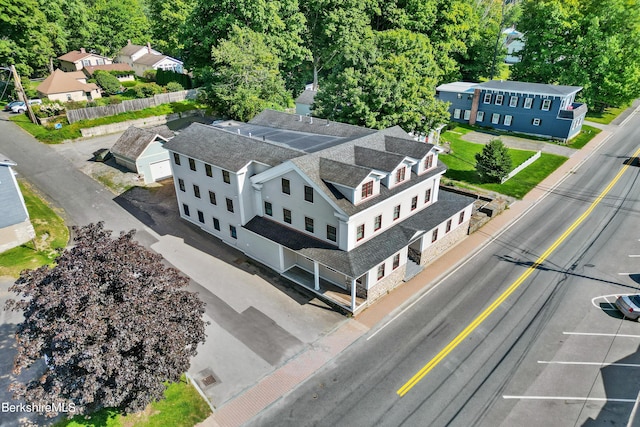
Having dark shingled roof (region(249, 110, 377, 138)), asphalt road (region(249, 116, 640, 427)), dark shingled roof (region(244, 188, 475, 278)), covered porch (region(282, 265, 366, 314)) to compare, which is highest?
dark shingled roof (region(249, 110, 377, 138))

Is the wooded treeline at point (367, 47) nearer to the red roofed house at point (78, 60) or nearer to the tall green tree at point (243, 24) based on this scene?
the tall green tree at point (243, 24)

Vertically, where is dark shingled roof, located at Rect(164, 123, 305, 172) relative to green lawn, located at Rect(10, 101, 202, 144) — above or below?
above

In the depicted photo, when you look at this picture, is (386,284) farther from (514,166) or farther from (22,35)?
(22,35)

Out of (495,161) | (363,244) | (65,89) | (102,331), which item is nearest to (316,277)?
(363,244)

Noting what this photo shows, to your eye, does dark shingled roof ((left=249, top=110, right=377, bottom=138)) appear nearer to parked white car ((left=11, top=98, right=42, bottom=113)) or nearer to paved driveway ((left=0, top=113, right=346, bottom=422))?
paved driveway ((left=0, top=113, right=346, bottom=422))

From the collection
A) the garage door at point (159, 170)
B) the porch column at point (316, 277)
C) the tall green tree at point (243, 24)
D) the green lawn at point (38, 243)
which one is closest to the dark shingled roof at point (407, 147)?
the porch column at point (316, 277)

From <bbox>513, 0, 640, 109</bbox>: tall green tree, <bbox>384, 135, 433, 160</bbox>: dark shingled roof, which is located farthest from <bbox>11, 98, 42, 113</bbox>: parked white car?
<bbox>513, 0, 640, 109</bbox>: tall green tree
